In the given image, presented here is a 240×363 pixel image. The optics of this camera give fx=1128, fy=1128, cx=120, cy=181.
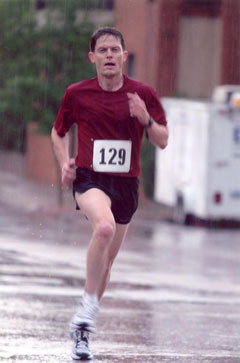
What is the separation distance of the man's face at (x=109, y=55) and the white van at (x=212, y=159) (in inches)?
628

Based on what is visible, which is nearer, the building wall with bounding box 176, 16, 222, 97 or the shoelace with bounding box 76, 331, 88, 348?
the shoelace with bounding box 76, 331, 88, 348

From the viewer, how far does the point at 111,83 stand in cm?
696

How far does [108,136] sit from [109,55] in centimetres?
49

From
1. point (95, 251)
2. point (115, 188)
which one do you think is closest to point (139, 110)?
point (115, 188)

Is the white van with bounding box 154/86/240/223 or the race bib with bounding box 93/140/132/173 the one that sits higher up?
the race bib with bounding box 93/140/132/173

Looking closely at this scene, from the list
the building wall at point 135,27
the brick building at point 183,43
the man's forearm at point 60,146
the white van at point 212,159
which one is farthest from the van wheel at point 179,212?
the man's forearm at point 60,146

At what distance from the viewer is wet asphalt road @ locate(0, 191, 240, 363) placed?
727 centimetres

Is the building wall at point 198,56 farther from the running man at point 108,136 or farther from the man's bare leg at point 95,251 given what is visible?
the man's bare leg at point 95,251

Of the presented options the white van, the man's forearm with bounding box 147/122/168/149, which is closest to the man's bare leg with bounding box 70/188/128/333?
the man's forearm with bounding box 147/122/168/149

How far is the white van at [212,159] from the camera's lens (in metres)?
22.9

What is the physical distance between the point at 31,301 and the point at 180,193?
14559 millimetres

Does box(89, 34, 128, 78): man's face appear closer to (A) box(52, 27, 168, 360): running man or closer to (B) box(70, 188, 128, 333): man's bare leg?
(A) box(52, 27, 168, 360): running man

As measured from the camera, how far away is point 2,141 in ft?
157

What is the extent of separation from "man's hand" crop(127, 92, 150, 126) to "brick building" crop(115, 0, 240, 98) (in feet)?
79.0
